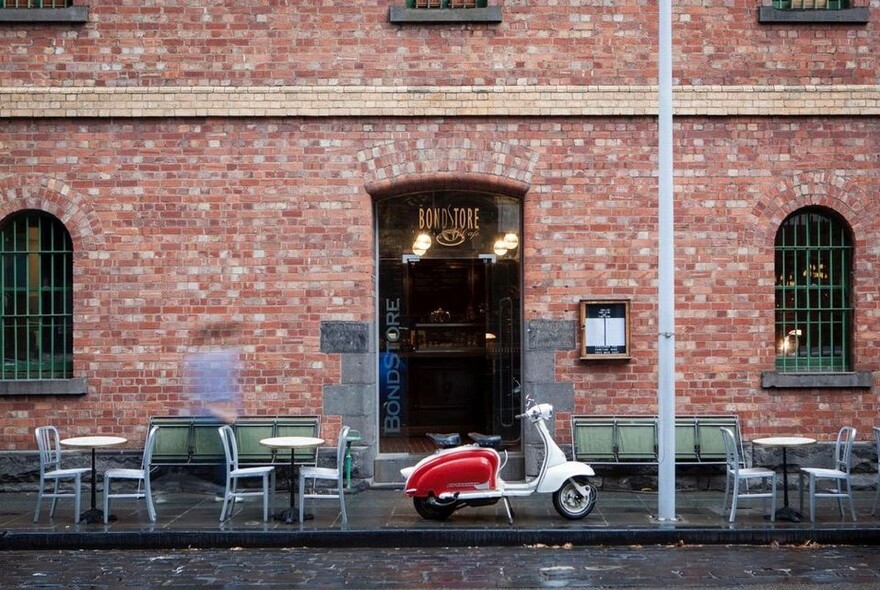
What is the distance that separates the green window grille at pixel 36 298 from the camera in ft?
42.0

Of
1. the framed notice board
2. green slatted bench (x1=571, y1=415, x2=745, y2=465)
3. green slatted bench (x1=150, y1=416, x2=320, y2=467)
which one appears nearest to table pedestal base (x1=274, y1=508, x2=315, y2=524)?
green slatted bench (x1=150, y1=416, x2=320, y2=467)

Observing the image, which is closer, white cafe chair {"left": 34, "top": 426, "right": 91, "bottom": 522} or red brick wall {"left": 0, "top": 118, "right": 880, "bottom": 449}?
white cafe chair {"left": 34, "top": 426, "right": 91, "bottom": 522}

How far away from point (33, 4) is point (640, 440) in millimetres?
9081

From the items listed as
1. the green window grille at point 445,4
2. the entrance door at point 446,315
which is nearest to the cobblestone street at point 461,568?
the entrance door at point 446,315

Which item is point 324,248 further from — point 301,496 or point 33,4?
point 33,4

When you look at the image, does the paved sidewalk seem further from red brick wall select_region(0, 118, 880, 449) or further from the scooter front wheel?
red brick wall select_region(0, 118, 880, 449)

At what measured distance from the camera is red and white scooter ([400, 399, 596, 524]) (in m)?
10.7

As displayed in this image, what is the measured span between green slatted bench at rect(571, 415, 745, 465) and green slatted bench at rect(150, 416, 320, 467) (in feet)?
10.6

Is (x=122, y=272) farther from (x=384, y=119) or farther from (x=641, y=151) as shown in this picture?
(x=641, y=151)

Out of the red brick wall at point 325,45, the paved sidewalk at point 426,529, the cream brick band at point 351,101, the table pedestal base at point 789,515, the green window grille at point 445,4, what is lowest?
the paved sidewalk at point 426,529

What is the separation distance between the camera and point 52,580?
8.80 meters

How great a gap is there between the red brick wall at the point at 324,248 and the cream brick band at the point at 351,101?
0.16 meters

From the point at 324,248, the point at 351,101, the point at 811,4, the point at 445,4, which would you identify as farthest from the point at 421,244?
the point at 811,4

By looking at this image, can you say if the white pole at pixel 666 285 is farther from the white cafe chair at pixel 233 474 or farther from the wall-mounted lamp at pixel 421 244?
the white cafe chair at pixel 233 474
